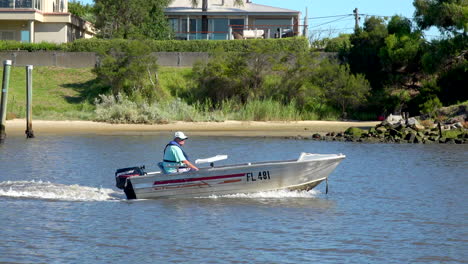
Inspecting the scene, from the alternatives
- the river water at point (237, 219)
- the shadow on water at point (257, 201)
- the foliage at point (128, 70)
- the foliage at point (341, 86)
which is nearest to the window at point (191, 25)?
the foliage at point (128, 70)

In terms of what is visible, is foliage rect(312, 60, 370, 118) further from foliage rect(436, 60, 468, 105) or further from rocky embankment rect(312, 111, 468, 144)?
rocky embankment rect(312, 111, 468, 144)

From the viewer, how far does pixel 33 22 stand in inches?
2525

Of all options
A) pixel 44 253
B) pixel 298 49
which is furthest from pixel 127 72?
pixel 44 253

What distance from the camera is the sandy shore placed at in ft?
137

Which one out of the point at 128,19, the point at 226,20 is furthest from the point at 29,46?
the point at 226,20

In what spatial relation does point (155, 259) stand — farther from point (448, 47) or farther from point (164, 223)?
point (448, 47)

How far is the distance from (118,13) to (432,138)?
3189 cm

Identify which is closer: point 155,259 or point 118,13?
point 155,259

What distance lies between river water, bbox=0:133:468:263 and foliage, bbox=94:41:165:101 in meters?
20.6

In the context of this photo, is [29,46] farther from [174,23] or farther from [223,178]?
[223,178]

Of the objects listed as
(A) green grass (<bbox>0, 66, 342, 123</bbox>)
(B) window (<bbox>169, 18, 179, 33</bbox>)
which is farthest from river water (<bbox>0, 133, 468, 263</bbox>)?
(B) window (<bbox>169, 18, 179, 33</bbox>)

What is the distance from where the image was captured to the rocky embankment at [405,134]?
39.5 m

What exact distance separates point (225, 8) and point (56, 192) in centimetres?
4957

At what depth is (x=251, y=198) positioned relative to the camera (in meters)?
21.0
